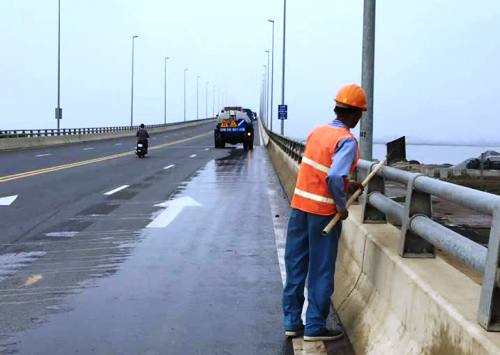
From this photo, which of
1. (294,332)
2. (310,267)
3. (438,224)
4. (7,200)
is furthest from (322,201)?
(7,200)

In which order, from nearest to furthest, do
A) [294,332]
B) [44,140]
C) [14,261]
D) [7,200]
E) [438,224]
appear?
[438,224] → [294,332] → [14,261] → [7,200] → [44,140]

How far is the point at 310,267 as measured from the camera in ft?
16.7

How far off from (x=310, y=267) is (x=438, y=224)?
1.10m

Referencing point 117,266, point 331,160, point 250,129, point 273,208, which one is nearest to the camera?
point 331,160

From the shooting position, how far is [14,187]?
691 inches

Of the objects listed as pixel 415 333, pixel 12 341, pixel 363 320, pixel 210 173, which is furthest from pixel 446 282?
pixel 210 173

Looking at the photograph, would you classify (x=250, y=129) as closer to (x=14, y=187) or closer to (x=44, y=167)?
(x=44, y=167)

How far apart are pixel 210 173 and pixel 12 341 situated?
19.1 metres

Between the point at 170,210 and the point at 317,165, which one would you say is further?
the point at 170,210

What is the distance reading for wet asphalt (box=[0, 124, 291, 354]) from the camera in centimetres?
544

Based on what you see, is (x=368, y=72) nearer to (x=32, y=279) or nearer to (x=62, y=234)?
(x=62, y=234)

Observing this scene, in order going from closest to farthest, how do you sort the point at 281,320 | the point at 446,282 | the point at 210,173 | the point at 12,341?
the point at 446,282 < the point at 12,341 < the point at 281,320 < the point at 210,173

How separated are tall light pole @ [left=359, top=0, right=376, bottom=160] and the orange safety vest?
5.24m

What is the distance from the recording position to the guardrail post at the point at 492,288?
317 cm
